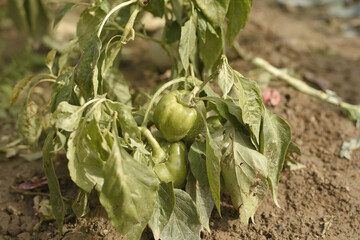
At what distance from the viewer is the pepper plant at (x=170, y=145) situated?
1.07 m

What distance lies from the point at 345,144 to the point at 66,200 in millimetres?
1260

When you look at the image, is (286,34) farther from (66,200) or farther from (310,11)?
(66,200)

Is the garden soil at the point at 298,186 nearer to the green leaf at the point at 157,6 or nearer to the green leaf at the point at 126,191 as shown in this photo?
the green leaf at the point at 126,191

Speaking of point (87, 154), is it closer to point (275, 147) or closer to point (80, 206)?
point (80, 206)

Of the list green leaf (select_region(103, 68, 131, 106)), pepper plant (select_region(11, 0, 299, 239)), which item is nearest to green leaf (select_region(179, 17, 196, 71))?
pepper plant (select_region(11, 0, 299, 239))

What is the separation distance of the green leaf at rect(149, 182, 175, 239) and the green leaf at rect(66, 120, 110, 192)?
7.7 inches

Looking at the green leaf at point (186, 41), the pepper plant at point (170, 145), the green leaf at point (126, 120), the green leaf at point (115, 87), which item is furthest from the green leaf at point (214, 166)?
the green leaf at point (115, 87)

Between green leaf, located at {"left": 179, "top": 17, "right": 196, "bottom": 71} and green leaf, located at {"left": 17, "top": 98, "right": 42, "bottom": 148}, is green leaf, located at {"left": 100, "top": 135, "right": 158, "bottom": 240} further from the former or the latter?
green leaf, located at {"left": 17, "top": 98, "right": 42, "bottom": 148}

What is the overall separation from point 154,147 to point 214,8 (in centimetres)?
56

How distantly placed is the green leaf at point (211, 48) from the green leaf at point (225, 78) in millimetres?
262

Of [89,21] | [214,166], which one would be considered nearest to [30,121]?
[89,21]

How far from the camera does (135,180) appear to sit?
105cm

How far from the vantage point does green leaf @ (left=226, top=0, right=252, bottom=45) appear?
148 centimetres

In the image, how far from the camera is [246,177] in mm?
1253
